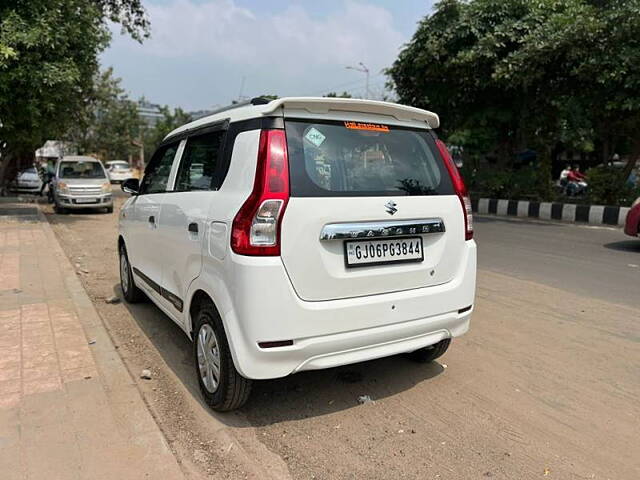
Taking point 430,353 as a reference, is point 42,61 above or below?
above

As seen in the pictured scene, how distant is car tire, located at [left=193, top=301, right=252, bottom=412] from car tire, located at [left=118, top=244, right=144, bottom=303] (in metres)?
2.35

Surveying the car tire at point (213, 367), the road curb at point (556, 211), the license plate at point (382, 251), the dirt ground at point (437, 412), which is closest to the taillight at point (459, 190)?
the license plate at point (382, 251)

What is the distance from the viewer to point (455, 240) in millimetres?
3467

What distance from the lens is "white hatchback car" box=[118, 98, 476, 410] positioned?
283cm

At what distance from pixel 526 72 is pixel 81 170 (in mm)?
13656

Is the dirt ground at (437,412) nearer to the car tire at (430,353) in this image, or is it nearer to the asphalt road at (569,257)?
the car tire at (430,353)

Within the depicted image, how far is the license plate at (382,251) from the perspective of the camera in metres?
3.00

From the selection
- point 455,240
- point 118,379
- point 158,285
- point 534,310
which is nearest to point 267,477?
point 118,379

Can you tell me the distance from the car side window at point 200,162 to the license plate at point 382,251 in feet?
3.40

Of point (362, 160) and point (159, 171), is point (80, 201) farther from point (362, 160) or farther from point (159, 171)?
point (362, 160)

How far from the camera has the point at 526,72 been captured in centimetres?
1459

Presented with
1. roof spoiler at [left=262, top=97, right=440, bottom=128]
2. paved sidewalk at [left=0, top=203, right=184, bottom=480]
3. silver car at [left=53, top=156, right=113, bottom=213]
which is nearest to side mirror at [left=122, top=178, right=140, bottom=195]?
paved sidewalk at [left=0, top=203, right=184, bottom=480]

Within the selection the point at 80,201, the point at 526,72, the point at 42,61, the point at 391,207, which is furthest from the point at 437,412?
the point at 80,201

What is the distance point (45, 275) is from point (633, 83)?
13.4 metres
